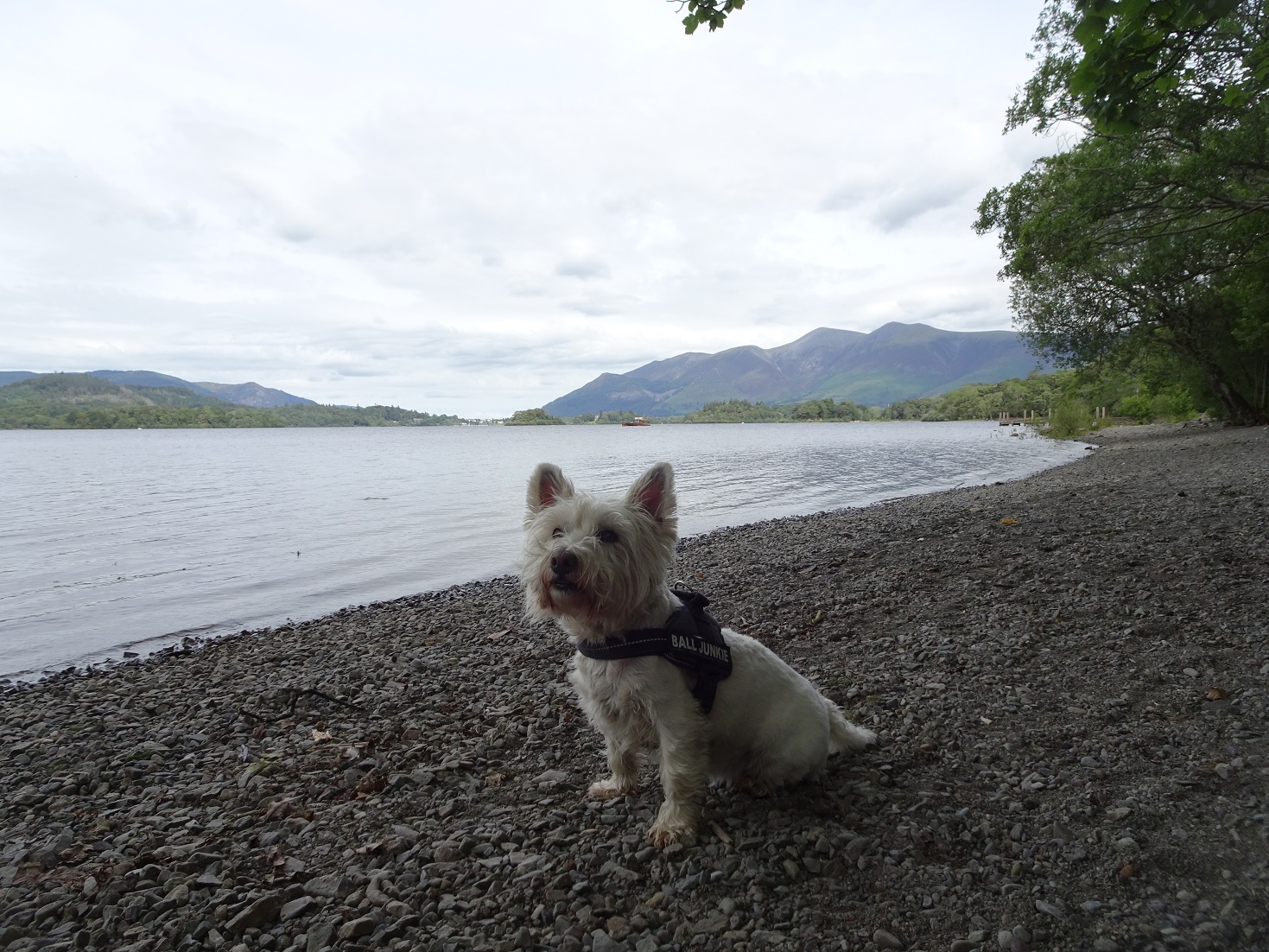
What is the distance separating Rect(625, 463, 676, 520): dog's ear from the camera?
4.66 metres

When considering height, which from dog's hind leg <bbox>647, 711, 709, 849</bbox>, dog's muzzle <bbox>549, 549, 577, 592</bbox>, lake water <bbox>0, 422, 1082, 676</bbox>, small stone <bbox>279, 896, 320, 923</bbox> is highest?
dog's muzzle <bbox>549, 549, 577, 592</bbox>

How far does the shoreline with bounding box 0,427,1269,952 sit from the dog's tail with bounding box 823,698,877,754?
0.13m

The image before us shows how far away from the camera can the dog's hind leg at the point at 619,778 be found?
4.77 metres

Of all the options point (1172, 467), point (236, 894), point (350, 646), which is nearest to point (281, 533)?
point (350, 646)

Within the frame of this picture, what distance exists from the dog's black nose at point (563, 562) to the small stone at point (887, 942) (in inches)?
95.9

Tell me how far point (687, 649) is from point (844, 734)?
1.62 m

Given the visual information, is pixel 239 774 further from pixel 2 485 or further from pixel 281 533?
pixel 2 485

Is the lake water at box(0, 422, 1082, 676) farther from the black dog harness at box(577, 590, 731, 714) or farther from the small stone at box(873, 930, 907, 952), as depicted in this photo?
the small stone at box(873, 930, 907, 952)

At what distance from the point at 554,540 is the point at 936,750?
3.24 m

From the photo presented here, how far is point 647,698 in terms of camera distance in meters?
4.27

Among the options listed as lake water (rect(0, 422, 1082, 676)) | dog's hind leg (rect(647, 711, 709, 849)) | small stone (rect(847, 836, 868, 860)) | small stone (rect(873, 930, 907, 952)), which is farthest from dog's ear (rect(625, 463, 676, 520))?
lake water (rect(0, 422, 1082, 676))

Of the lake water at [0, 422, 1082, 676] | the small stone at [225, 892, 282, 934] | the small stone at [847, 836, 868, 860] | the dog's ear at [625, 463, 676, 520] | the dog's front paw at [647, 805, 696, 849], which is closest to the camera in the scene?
the small stone at [225, 892, 282, 934]

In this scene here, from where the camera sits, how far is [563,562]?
166 inches

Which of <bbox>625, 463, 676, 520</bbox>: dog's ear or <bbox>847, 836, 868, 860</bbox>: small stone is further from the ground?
<bbox>625, 463, 676, 520</bbox>: dog's ear
